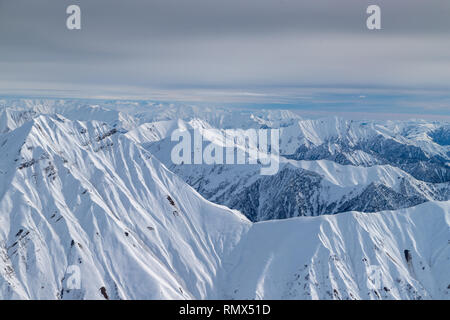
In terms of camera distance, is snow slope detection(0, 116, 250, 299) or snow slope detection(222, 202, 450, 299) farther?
snow slope detection(222, 202, 450, 299)

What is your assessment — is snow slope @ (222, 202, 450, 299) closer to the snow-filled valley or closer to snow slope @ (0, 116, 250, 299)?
the snow-filled valley

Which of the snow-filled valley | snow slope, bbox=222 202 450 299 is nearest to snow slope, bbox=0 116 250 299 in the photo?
Result: the snow-filled valley

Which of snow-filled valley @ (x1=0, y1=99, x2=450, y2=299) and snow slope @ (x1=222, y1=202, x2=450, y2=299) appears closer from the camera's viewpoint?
snow-filled valley @ (x1=0, y1=99, x2=450, y2=299)

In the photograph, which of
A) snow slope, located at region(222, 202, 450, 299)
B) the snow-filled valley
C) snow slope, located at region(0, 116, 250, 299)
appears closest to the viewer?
snow slope, located at region(0, 116, 250, 299)

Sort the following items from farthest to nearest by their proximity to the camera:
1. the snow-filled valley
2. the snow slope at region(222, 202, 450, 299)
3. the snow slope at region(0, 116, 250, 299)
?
the snow slope at region(222, 202, 450, 299) < the snow-filled valley < the snow slope at region(0, 116, 250, 299)

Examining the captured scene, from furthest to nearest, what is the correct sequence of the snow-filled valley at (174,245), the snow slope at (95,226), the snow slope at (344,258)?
the snow slope at (344,258), the snow-filled valley at (174,245), the snow slope at (95,226)

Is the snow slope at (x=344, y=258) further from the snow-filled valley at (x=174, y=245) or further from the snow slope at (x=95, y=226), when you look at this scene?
the snow slope at (x=95, y=226)

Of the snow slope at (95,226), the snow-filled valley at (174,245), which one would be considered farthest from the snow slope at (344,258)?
the snow slope at (95,226)

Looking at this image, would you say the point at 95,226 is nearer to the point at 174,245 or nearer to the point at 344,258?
the point at 174,245

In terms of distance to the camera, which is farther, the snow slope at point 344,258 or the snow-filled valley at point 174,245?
the snow slope at point 344,258

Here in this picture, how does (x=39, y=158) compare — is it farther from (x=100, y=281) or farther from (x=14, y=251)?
(x=100, y=281)

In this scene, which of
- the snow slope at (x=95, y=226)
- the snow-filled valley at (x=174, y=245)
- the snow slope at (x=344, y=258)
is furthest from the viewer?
the snow slope at (x=344, y=258)
